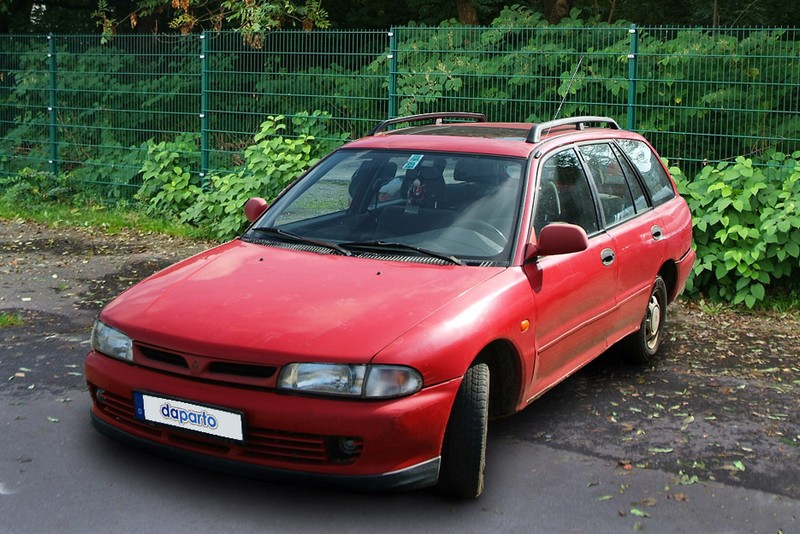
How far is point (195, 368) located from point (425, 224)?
1567 millimetres

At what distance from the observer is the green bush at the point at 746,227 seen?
28.4ft

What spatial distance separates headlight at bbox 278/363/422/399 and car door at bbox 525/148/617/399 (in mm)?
1113

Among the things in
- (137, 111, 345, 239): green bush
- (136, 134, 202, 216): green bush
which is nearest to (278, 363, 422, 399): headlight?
(137, 111, 345, 239): green bush

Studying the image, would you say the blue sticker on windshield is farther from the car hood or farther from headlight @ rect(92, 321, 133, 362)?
headlight @ rect(92, 321, 133, 362)

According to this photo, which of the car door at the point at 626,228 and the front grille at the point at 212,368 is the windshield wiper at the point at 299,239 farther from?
the car door at the point at 626,228

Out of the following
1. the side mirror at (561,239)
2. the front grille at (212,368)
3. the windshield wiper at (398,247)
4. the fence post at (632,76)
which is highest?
the fence post at (632,76)

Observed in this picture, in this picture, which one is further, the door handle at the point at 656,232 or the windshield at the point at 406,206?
the door handle at the point at 656,232

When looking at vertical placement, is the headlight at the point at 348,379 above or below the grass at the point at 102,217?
above

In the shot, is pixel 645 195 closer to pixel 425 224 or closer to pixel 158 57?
pixel 425 224

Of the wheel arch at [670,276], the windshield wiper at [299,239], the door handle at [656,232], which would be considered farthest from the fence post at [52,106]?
the door handle at [656,232]

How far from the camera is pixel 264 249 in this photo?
5.52m

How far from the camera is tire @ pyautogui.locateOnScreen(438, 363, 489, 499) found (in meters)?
4.47

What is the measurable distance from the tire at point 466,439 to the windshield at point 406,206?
0.85 meters

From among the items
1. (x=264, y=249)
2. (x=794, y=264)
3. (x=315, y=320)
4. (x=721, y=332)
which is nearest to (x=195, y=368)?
(x=315, y=320)
